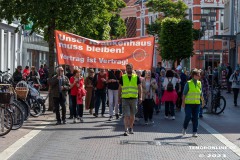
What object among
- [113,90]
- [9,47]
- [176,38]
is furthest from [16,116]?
[176,38]

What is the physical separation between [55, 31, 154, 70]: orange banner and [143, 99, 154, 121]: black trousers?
1018mm

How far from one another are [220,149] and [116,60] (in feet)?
21.5

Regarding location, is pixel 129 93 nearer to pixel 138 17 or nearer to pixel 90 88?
pixel 90 88

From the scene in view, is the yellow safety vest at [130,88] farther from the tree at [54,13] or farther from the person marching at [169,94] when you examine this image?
the tree at [54,13]

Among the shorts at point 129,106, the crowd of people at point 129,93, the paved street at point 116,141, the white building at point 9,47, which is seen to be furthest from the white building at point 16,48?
the shorts at point 129,106

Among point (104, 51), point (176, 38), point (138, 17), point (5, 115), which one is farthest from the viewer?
point (138, 17)

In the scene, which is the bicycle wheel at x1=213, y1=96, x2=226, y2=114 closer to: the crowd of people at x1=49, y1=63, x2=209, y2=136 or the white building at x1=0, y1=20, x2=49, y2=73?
the crowd of people at x1=49, y1=63, x2=209, y2=136

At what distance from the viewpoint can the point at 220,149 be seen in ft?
43.7

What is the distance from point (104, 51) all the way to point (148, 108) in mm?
2156

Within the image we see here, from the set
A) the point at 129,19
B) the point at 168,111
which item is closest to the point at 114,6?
the point at 168,111

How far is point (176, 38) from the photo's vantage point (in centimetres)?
6203

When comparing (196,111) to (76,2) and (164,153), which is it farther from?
(76,2)

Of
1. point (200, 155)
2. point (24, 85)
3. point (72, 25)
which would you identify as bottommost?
point (200, 155)

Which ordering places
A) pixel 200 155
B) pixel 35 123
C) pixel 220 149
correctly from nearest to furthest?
pixel 200 155, pixel 220 149, pixel 35 123
